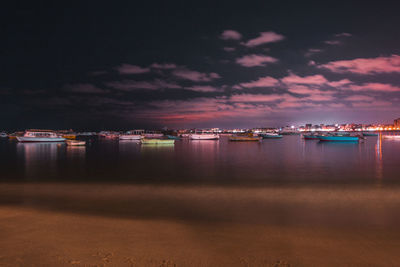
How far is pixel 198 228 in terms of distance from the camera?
24.2 feet

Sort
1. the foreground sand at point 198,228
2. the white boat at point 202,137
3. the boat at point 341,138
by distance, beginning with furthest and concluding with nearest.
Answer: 1. the white boat at point 202,137
2. the boat at point 341,138
3. the foreground sand at point 198,228

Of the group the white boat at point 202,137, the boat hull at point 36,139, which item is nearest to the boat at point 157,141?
the boat hull at point 36,139

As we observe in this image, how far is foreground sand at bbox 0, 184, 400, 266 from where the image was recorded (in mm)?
5121

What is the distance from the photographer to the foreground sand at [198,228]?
512 cm

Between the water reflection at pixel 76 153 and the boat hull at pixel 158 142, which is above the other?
the boat hull at pixel 158 142

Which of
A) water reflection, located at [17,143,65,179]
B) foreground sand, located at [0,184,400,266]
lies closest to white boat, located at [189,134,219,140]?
water reflection, located at [17,143,65,179]

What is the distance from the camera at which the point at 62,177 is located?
17.2 meters

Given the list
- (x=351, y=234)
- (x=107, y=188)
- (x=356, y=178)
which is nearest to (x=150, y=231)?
(x=351, y=234)

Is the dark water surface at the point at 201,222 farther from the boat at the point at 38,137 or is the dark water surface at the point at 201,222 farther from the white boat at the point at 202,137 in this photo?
the white boat at the point at 202,137

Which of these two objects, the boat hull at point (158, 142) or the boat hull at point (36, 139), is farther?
the boat hull at point (36, 139)

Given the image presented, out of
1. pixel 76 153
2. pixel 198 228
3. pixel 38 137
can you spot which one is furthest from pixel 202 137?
pixel 198 228

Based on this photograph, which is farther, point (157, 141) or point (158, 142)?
point (158, 142)

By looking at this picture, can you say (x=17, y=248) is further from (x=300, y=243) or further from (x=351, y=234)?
(x=351, y=234)

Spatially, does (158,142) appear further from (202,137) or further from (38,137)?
(38,137)
